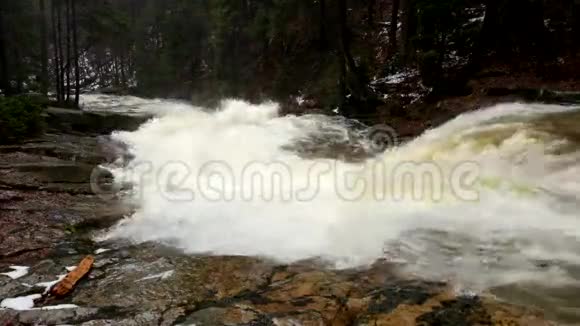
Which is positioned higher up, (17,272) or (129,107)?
(129,107)

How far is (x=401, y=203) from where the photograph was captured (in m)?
8.89

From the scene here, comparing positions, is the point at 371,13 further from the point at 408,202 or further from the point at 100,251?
the point at 100,251

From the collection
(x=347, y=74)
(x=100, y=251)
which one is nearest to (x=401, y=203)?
(x=100, y=251)

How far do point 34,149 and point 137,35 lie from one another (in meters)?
48.2

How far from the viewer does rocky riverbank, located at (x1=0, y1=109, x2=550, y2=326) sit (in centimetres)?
482

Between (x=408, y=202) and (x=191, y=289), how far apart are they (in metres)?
4.57

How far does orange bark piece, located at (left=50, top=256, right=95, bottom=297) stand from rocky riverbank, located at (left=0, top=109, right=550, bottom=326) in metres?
0.09

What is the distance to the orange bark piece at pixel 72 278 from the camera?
555 cm

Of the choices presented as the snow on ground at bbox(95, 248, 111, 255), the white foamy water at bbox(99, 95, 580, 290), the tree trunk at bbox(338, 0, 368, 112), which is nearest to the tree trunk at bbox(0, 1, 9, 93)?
the white foamy water at bbox(99, 95, 580, 290)

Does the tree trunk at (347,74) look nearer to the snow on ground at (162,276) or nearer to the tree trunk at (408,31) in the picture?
the tree trunk at (408,31)

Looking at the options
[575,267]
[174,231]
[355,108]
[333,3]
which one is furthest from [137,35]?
[575,267]

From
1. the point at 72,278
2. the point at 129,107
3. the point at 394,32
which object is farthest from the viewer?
the point at 129,107

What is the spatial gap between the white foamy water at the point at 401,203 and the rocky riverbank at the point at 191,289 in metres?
0.44

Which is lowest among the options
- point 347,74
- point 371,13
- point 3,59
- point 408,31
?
point 347,74
